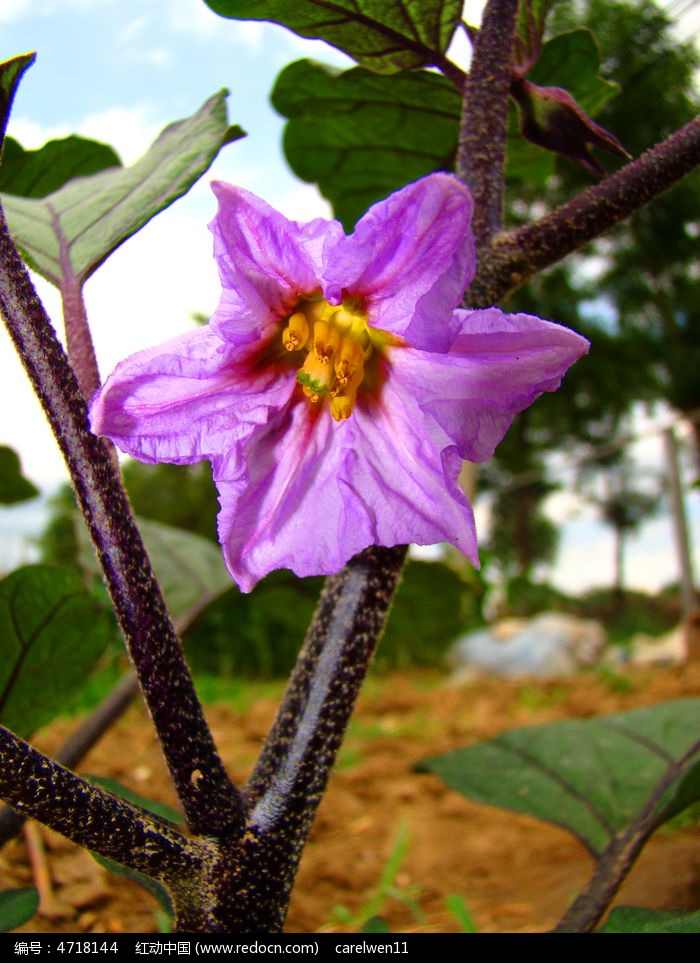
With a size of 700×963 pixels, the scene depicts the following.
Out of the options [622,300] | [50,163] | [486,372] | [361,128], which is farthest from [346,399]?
[622,300]

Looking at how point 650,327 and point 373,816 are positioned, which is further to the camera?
point 650,327

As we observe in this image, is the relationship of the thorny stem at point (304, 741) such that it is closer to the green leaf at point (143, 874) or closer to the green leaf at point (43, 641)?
the green leaf at point (143, 874)

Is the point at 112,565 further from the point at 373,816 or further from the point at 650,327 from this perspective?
the point at 650,327

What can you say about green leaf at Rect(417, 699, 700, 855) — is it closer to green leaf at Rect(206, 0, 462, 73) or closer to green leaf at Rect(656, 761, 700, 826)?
green leaf at Rect(656, 761, 700, 826)

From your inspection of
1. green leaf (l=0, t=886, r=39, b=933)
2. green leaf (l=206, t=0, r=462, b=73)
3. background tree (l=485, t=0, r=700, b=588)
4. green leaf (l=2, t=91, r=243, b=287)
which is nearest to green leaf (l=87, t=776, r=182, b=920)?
green leaf (l=0, t=886, r=39, b=933)

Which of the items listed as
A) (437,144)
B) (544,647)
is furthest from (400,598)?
(544,647)

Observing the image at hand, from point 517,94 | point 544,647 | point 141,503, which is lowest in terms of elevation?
point 544,647

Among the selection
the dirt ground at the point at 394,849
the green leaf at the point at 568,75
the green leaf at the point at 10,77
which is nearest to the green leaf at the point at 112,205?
the green leaf at the point at 10,77
